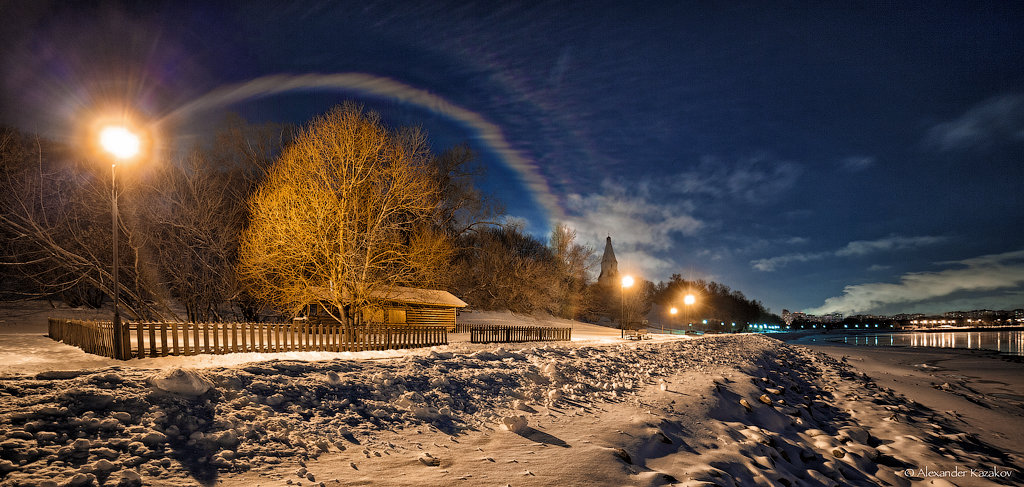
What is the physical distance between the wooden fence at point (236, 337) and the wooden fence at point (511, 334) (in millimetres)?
4561

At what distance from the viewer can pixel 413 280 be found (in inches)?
818

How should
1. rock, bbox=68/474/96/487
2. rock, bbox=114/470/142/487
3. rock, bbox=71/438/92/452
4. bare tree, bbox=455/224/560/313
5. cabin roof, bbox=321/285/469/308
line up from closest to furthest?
1. rock, bbox=68/474/96/487
2. rock, bbox=114/470/142/487
3. rock, bbox=71/438/92/452
4. cabin roof, bbox=321/285/469/308
5. bare tree, bbox=455/224/560/313

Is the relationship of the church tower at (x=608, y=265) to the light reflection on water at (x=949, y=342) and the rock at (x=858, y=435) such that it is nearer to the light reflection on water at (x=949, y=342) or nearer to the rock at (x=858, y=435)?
the light reflection on water at (x=949, y=342)

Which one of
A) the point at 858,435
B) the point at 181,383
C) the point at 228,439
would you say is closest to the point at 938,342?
the point at 858,435

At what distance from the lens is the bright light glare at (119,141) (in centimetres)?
1164

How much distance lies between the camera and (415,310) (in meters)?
29.9

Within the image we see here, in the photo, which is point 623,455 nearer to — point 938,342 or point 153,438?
point 153,438

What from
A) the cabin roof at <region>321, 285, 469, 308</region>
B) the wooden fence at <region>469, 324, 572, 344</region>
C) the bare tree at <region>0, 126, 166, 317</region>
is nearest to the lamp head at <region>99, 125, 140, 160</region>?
the cabin roof at <region>321, 285, 469, 308</region>

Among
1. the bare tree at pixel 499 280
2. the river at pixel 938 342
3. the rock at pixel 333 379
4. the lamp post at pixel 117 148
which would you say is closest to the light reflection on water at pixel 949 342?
the river at pixel 938 342

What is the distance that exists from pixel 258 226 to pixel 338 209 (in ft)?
13.6

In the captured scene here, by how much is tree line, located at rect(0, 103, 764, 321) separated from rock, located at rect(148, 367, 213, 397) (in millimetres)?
12480

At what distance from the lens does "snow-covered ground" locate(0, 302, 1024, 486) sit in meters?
4.43

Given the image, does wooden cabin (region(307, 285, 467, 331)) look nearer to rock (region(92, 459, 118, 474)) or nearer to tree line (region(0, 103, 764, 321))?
tree line (region(0, 103, 764, 321))

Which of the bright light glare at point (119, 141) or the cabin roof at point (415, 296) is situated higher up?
the bright light glare at point (119, 141)
